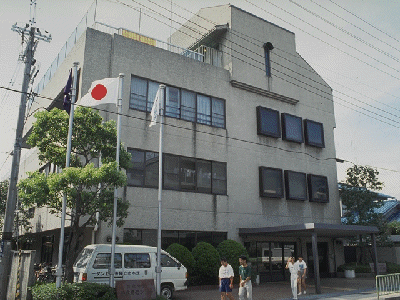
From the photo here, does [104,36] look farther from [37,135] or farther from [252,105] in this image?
[252,105]

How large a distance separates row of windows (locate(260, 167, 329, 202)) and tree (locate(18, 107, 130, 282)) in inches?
426

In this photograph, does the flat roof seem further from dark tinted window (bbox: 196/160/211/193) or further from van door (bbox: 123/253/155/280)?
van door (bbox: 123/253/155/280)

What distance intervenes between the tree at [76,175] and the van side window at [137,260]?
1.33m

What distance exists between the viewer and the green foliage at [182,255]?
58.1 feet

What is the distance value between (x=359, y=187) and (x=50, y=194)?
21005 millimetres

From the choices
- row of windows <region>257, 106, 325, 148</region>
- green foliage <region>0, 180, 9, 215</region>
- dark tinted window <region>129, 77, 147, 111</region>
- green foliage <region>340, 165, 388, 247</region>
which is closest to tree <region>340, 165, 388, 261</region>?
green foliage <region>340, 165, 388, 247</region>

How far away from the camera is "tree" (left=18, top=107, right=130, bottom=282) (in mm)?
12904

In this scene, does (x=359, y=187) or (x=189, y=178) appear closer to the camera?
(x=189, y=178)

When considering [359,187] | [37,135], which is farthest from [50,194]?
[359,187]

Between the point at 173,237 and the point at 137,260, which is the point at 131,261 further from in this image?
the point at 173,237

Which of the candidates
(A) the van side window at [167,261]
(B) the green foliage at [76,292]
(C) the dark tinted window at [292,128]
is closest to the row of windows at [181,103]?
(C) the dark tinted window at [292,128]

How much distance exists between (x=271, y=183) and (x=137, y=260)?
1164 centimetres

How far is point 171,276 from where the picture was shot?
14.9m

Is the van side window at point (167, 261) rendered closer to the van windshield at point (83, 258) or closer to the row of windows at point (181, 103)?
the van windshield at point (83, 258)
